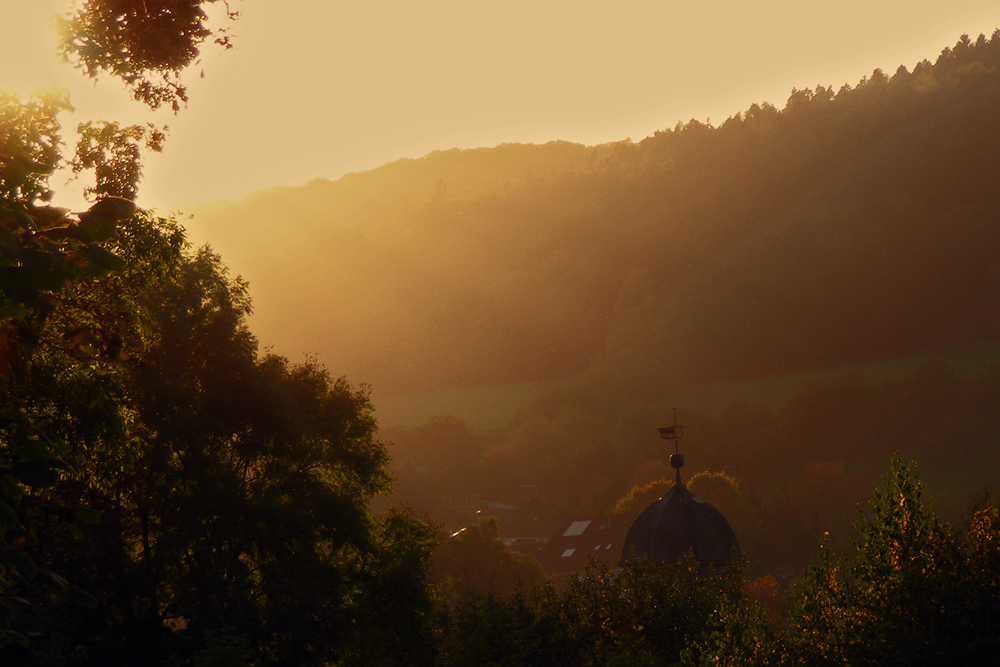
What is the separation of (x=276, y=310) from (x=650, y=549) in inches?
3346

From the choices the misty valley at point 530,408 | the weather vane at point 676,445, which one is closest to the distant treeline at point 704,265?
the misty valley at point 530,408

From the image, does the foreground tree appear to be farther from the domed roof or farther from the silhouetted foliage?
the domed roof

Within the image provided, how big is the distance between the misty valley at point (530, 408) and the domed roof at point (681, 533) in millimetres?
141

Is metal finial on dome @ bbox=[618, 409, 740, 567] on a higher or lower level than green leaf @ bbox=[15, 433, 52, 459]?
lower

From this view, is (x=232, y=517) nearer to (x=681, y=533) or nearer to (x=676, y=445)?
(x=681, y=533)

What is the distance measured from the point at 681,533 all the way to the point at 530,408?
77519 millimetres

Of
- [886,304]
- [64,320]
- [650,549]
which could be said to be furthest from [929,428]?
[64,320]

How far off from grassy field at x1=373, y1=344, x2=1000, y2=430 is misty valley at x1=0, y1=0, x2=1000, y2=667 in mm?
721

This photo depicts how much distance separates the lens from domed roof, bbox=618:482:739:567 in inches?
1599

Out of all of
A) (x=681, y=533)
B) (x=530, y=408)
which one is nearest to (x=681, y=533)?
(x=681, y=533)

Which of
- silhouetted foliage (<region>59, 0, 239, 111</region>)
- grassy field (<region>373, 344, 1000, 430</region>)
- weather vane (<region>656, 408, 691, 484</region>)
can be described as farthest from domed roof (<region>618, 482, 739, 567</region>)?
grassy field (<region>373, 344, 1000, 430</region>)

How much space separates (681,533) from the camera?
41.2m

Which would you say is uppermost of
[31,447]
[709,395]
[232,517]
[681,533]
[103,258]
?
[103,258]

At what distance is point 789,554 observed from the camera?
245 feet
